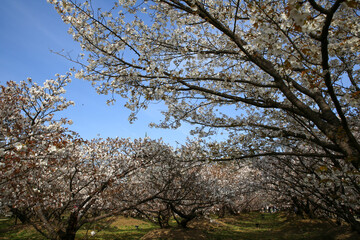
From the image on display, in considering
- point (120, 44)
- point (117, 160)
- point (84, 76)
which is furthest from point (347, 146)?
point (117, 160)

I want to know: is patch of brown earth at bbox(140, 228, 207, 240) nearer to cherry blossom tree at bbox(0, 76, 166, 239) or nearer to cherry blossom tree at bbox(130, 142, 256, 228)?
cherry blossom tree at bbox(130, 142, 256, 228)

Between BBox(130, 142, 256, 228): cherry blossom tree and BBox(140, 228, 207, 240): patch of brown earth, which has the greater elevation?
BBox(130, 142, 256, 228): cherry blossom tree

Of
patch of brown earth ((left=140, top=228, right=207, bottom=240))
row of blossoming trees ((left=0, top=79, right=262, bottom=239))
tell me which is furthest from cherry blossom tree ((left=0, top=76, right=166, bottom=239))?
patch of brown earth ((left=140, top=228, right=207, bottom=240))

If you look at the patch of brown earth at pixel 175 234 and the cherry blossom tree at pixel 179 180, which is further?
the patch of brown earth at pixel 175 234

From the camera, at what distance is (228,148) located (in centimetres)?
629

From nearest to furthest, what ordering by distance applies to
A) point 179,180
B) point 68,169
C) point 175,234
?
point 68,169 < point 175,234 < point 179,180

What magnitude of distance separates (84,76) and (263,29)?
445 centimetres

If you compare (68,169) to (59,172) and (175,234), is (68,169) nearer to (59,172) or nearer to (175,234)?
(59,172)

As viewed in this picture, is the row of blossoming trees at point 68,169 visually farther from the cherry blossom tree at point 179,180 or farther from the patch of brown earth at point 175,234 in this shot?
the patch of brown earth at point 175,234

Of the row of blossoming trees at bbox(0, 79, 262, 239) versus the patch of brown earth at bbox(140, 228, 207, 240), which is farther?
the patch of brown earth at bbox(140, 228, 207, 240)

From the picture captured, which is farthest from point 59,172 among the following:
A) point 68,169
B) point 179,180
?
point 179,180

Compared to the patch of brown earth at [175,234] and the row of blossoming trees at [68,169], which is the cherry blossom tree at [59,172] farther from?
the patch of brown earth at [175,234]

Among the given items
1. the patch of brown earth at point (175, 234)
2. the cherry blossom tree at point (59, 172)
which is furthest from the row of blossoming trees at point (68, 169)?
the patch of brown earth at point (175, 234)

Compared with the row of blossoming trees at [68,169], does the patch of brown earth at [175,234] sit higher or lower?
lower
